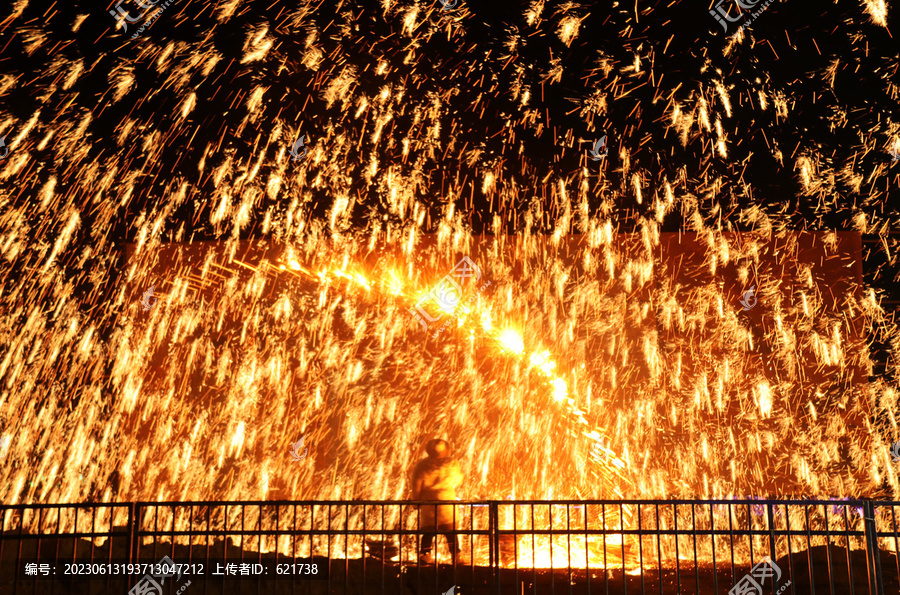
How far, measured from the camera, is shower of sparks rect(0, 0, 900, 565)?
7.43 meters

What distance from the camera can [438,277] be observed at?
11.5 metres

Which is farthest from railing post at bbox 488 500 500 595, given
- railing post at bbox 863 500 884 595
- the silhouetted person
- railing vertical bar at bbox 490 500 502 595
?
railing post at bbox 863 500 884 595

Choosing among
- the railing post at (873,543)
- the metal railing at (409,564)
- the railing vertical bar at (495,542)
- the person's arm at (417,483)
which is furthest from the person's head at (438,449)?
Answer: the railing post at (873,543)

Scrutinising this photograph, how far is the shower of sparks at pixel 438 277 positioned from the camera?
24.4 ft

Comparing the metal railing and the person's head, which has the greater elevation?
the person's head

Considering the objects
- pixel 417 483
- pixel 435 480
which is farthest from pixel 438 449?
pixel 417 483

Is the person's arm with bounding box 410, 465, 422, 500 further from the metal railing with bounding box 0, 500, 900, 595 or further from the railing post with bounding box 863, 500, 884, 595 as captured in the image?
the railing post with bounding box 863, 500, 884, 595

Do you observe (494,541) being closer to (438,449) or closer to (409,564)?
(409,564)

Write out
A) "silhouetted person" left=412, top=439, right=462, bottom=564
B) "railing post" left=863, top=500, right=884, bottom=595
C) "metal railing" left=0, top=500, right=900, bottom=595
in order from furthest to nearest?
"silhouetted person" left=412, top=439, right=462, bottom=564 < "metal railing" left=0, top=500, right=900, bottom=595 < "railing post" left=863, top=500, right=884, bottom=595

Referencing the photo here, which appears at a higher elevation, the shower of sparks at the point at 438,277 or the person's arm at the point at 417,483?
the shower of sparks at the point at 438,277

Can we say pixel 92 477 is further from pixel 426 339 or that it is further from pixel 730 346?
pixel 730 346

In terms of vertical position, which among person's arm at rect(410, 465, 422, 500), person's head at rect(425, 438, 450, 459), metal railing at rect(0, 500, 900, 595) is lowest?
metal railing at rect(0, 500, 900, 595)

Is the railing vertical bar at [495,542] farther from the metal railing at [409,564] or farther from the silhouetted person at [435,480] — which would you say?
the silhouetted person at [435,480]

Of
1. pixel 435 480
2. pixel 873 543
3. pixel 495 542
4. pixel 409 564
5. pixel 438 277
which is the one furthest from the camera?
pixel 438 277
